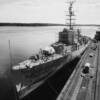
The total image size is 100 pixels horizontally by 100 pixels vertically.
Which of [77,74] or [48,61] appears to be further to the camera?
[48,61]

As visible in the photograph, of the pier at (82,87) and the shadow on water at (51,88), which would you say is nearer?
the pier at (82,87)

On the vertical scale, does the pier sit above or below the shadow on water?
above

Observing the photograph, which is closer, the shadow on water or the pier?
the pier

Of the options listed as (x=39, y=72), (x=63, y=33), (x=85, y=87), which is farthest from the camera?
(x=63, y=33)

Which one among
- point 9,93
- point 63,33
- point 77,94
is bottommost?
point 9,93

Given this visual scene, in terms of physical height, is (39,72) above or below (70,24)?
below

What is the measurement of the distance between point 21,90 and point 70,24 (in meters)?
31.7

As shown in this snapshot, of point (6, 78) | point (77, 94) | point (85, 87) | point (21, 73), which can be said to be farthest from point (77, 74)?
point (6, 78)

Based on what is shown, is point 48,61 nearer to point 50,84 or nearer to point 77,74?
point 50,84

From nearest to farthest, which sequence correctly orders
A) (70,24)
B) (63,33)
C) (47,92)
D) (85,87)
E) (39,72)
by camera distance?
(85,87) → (47,92) → (39,72) → (63,33) → (70,24)

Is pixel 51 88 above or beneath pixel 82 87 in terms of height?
beneath

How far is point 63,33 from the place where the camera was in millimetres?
39188

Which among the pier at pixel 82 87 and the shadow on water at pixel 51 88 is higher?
the pier at pixel 82 87

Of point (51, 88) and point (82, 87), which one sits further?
point (51, 88)
